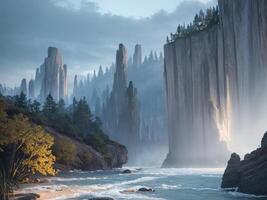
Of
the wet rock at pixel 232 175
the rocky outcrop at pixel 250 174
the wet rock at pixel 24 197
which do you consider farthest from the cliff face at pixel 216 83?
the wet rock at pixel 24 197

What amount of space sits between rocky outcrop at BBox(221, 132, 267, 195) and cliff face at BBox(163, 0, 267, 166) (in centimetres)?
4981

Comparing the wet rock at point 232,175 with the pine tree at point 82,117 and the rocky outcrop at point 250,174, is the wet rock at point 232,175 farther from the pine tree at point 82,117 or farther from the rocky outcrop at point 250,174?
the pine tree at point 82,117

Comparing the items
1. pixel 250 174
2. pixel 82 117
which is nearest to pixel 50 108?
pixel 82 117

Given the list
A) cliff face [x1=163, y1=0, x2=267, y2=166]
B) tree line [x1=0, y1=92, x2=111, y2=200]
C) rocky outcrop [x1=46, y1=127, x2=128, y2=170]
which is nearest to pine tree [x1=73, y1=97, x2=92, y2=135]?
tree line [x1=0, y1=92, x2=111, y2=200]

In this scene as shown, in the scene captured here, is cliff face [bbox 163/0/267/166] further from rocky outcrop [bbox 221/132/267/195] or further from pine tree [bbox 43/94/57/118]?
rocky outcrop [bbox 221/132/267/195]

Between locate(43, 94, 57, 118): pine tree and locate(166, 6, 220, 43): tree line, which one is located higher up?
locate(166, 6, 220, 43): tree line

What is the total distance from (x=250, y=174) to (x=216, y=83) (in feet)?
254

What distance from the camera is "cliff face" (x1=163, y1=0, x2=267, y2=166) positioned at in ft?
322

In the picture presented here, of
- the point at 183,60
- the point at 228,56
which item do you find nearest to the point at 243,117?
the point at 228,56

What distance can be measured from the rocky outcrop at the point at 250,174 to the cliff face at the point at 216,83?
163 feet

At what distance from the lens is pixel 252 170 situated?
4438cm

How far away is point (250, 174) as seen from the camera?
4450 centimetres

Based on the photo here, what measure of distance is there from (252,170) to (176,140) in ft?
278

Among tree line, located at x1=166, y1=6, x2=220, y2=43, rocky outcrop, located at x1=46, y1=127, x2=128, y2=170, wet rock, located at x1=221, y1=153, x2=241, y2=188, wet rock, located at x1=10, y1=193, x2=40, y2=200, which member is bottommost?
wet rock, located at x1=10, y1=193, x2=40, y2=200
